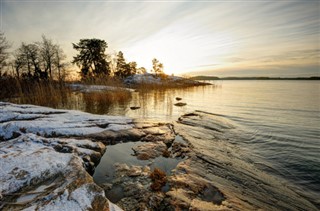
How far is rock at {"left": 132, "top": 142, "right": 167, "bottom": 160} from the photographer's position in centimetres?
357

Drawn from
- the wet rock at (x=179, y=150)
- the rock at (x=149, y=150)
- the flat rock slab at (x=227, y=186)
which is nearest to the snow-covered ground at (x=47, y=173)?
the rock at (x=149, y=150)

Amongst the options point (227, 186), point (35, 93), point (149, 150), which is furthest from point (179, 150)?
point (35, 93)

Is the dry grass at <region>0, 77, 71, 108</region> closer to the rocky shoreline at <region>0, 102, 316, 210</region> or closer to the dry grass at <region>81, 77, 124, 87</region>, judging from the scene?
the dry grass at <region>81, 77, 124, 87</region>

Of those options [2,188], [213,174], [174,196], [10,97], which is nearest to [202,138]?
[213,174]

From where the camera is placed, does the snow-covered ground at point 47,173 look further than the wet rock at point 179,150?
No

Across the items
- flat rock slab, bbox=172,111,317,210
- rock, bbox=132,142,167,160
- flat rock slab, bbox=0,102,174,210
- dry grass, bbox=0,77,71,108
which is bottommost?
flat rock slab, bbox=172,111,317,210

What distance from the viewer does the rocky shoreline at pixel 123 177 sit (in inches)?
71.3

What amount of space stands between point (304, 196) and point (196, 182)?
6.13ft

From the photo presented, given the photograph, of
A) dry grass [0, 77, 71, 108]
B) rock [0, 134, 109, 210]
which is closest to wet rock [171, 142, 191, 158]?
rock [0, 134, 109, 210]

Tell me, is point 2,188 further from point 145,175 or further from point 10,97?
point 10,97

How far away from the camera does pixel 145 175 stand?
9.31 feet

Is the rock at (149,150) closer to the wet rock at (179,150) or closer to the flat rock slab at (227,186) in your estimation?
the wet rock at (179,150)

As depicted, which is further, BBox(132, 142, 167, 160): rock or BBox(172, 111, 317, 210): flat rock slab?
BBox(132, 142, 167, 160): rock

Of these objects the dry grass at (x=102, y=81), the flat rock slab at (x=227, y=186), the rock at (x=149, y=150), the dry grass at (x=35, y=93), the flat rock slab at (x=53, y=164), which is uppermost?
the dry grass at (x=102, y=81)
